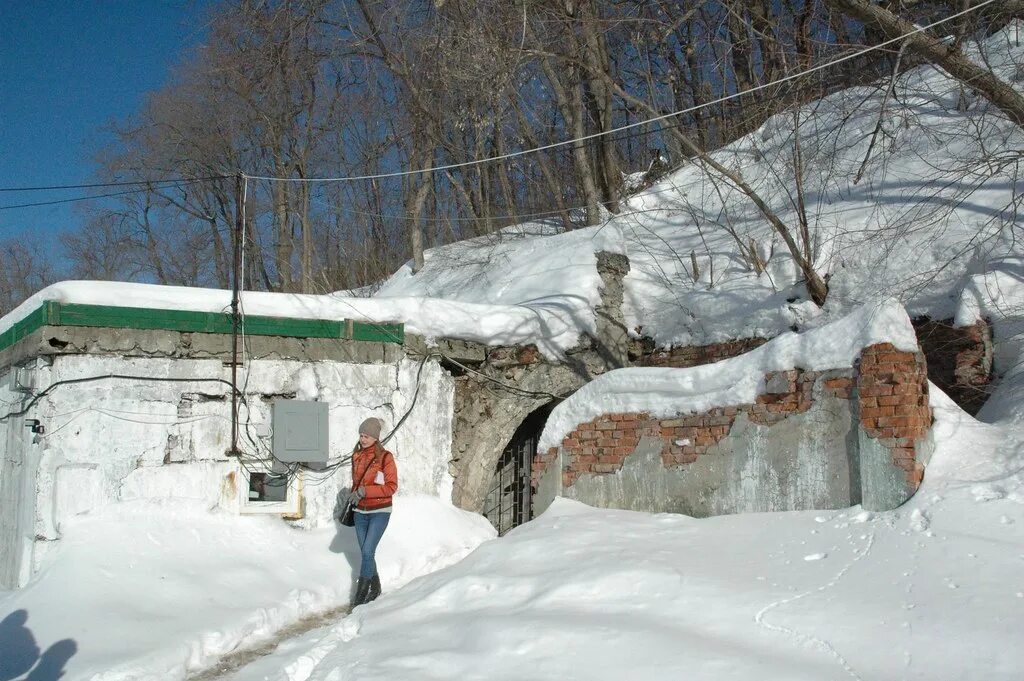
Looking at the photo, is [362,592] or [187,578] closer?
[187,578]

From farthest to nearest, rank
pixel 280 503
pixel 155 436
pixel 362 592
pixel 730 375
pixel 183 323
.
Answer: pixel 280 503 → pixel 183 323 → pixel 155 436 → pixel 362 592 → pixel 730 375

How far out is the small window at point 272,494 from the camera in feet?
26.3

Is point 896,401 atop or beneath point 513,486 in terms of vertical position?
atop

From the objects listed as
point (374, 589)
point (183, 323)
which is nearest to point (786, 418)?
point (374, 589)

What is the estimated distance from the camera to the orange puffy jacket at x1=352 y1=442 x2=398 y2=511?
708cm

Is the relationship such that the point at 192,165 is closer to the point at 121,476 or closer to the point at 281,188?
the point at 281,188

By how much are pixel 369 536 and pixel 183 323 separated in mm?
2731

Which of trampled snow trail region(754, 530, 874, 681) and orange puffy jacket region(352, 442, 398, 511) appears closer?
trampled snow trail region(754, 530, 874, 681)

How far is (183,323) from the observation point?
797cm

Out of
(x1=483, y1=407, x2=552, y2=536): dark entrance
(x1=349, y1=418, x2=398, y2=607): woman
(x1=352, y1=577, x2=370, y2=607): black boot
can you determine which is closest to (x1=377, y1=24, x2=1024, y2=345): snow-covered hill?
(x1=483, y1=407, x2=552, y2=536): dark entrance

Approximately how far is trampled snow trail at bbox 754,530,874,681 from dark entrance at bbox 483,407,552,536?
596cm

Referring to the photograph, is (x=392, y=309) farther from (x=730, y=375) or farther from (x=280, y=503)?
(x=730, y=375)

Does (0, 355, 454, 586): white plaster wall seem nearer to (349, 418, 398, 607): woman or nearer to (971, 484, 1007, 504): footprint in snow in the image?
(349, 418, 398, 607): woman

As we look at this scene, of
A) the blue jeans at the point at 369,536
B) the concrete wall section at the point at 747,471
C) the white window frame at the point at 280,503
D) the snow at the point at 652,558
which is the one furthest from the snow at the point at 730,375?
the white window frame at the point at 280,503
